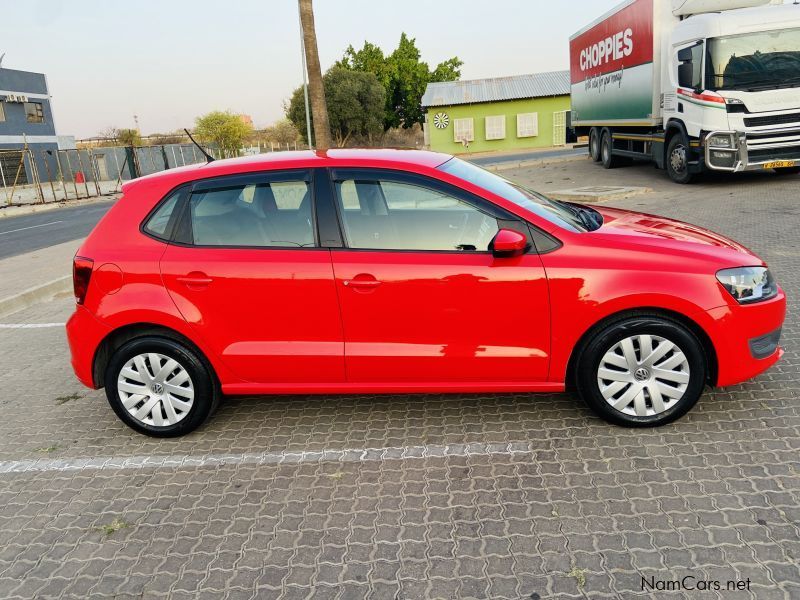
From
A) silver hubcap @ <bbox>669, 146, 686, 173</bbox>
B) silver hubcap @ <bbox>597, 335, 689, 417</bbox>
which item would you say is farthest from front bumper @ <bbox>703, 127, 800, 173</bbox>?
silver hubcap @ <bbox>597, 335, 689, 417</bbox>

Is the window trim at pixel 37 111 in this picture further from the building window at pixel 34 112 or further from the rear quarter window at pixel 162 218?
the rear quarter window at pixel 162 218

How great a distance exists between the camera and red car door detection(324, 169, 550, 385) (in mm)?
3518

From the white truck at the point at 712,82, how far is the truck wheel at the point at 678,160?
25 mm

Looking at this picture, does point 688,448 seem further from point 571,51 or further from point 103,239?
point 571,51

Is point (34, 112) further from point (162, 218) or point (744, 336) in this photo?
point (744, 336)

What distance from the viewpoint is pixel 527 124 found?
4444 centimetres

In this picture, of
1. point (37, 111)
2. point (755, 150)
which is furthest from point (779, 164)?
point (37, 111)

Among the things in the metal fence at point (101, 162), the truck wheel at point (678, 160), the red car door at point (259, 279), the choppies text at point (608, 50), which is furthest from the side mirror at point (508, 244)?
the metal fence at point (101, 162)

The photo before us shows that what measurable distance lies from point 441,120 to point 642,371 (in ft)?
141

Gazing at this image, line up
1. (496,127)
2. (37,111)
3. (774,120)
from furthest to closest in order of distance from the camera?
(37,111)
(496,127)
(774,120)

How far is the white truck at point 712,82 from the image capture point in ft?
37.7

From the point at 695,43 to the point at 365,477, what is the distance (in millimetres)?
12076

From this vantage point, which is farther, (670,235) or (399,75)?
(399,75)

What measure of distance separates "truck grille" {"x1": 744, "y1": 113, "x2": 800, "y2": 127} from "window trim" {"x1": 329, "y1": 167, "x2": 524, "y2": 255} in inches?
410
